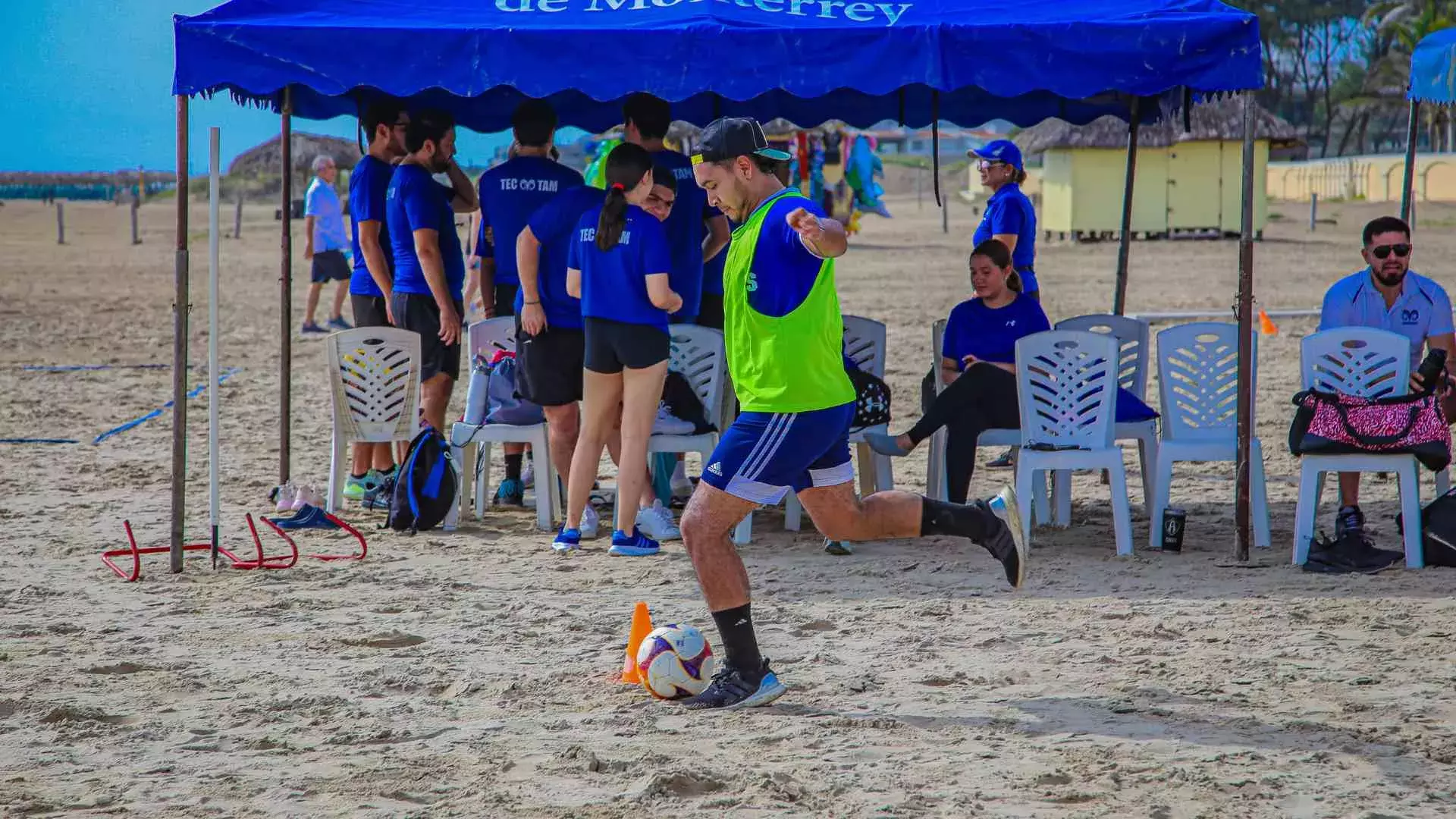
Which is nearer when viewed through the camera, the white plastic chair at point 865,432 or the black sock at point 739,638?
the black sock at point 739,638

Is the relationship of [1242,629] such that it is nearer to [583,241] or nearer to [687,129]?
[583,241]

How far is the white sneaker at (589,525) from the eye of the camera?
7020 millimetres

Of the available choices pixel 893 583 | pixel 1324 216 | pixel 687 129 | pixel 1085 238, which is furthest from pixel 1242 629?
pixel 1324 216

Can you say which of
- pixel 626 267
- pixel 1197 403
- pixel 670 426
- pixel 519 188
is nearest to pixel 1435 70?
pixel 1197 403

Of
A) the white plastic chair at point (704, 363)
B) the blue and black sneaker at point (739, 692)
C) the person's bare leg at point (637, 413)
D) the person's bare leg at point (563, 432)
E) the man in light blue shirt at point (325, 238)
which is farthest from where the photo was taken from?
the man in light blue shirt at point (325, 238)

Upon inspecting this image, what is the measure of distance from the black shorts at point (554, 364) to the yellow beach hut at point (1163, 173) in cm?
2628

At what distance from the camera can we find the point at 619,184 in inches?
248

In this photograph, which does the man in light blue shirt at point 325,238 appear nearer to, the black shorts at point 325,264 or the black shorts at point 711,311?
the black shorts at point 325,264

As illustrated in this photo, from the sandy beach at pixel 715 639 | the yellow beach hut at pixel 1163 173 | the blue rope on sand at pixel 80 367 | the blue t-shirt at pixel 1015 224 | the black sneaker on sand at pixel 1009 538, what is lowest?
the sandy beach at pixel 715 639

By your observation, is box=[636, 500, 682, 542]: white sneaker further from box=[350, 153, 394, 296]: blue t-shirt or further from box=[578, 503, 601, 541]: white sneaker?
box=[350, 153, 394, 296]: blue t-shirt

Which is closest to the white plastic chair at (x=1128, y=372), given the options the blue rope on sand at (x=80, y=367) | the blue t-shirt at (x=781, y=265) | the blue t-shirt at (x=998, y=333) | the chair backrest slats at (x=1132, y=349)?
the chair backrest slats at (x=1132, y=349)

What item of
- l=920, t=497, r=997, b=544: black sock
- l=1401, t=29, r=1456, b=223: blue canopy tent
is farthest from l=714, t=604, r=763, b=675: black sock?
l=1401, t=29, r=1456, b=223: blue canopy tent

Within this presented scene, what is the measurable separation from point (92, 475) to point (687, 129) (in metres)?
29.9

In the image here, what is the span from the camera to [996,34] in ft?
20.9
